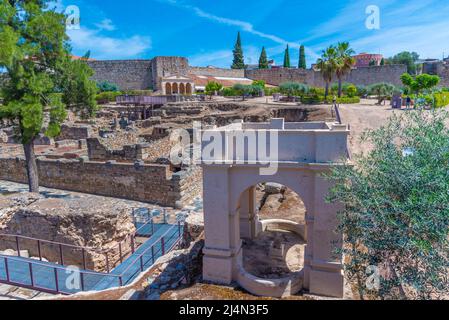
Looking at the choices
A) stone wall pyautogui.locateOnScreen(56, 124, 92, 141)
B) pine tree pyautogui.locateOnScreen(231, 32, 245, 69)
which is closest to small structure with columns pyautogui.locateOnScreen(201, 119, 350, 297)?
stone wall pyautogui.locateOnScreen(56, 124, 92, 141)

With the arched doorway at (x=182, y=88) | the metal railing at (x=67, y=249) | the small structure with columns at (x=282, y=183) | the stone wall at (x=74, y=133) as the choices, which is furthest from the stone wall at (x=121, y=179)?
the arched doorway at (x=182, y=88)

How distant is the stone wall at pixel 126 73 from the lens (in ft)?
198

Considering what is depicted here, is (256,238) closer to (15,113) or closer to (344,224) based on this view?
(344,224)

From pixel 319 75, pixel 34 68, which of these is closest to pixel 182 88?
pixel 319 75

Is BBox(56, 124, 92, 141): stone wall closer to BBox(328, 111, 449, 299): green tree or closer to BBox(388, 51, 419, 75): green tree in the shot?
BBox(328, 111, 449, 299): green tree

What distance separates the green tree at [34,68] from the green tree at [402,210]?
13139mm

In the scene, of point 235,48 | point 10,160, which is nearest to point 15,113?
point 10,160

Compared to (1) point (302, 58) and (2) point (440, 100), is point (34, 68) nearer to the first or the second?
(2) point (440, 100)

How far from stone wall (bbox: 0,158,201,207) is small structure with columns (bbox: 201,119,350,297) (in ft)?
22.4

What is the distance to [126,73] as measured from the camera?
61.2 meters

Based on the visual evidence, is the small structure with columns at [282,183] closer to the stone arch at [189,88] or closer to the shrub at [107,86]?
the stone arch at [189,88]

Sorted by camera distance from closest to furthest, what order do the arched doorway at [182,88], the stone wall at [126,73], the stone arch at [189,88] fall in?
the stone arch at [189,88], the arched doorway at [182,88], the stone wall at [126,73]

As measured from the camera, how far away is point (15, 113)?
13938 mm

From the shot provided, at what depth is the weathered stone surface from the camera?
10133 millimetres
